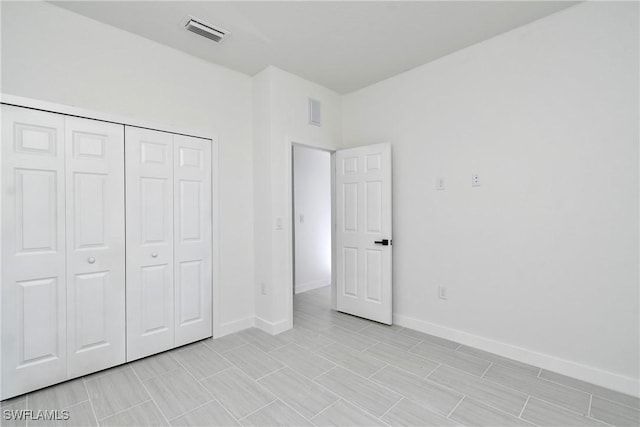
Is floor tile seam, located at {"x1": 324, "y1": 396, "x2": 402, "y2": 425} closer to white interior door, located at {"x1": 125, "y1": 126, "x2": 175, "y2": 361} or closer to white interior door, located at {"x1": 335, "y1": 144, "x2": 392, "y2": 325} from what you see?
white interior door, located at {"x1": 335, "y1": 144, "x2": 392, "y2": 325}

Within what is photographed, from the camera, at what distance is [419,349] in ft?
9.25

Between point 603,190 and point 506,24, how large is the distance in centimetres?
151

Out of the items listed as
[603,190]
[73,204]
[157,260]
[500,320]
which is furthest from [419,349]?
[73,204]

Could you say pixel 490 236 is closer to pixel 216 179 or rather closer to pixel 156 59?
pixel 216 179

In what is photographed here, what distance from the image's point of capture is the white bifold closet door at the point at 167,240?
259 cm

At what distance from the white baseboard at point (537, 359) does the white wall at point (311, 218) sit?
2.08 metres

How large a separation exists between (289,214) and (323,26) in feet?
5.91

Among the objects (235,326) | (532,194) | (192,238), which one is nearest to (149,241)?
(192,238)

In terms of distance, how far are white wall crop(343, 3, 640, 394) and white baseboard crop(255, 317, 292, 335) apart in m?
1.28

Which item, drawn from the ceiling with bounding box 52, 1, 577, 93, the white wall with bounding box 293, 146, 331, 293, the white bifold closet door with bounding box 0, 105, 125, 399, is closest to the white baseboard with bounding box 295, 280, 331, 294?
the white wall with bounding box 293, 146, 331, 293

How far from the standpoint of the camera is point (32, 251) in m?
2.15

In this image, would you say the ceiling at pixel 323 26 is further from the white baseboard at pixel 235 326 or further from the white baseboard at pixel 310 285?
the white baseboard at pixel 310 285

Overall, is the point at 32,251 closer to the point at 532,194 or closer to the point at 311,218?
the point at 311,218

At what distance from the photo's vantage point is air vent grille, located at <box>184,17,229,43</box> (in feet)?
8.04
